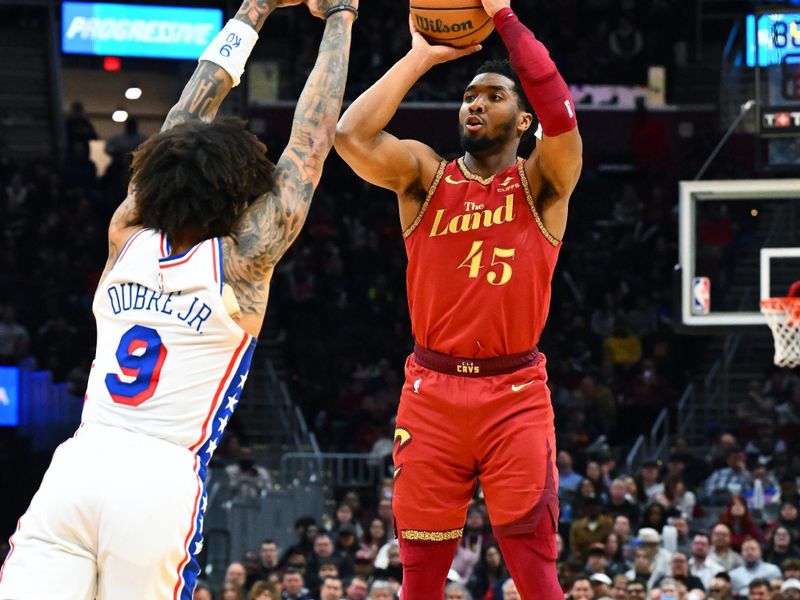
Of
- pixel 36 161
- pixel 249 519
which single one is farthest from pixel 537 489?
pixel 36 161

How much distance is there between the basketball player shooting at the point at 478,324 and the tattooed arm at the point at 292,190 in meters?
1.02

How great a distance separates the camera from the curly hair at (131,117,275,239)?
4293 mm

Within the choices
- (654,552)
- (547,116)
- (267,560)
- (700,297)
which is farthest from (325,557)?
(547,116)

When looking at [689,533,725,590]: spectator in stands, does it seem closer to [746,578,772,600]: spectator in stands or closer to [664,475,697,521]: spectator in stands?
[746,578,772,600]: spectator in stands

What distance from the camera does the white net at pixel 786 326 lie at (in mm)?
10797

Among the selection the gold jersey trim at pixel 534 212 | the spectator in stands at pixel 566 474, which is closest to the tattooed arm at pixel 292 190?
the gold jersey trim at pixel 534 212

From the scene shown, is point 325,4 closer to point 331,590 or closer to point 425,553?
point 425,553

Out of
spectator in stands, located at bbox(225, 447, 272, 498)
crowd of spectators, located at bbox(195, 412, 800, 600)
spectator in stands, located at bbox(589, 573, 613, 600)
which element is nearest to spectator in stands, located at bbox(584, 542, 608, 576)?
crowd of spectators, located at bbox(195, 412, 800, 600)

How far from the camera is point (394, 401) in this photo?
1917 centimetres

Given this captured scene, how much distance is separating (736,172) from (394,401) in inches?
269

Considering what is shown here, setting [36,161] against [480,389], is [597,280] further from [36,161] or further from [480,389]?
[480,389]

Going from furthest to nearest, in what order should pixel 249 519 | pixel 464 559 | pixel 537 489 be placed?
pixel 249 519, pixel 464 559, pixel 537 489

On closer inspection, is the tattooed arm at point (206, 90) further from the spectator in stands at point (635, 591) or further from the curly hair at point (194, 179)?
the spectator in stands at point (635, 591)

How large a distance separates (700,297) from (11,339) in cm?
925
